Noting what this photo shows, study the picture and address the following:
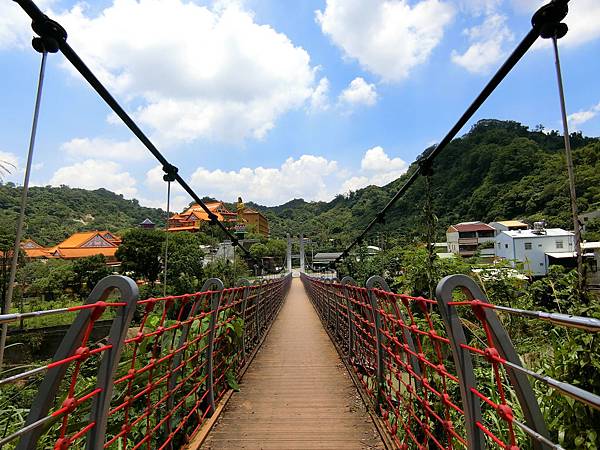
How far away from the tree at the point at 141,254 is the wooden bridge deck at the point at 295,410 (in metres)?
18.4

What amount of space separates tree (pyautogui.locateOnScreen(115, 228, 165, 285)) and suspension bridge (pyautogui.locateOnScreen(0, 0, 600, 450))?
18.2m

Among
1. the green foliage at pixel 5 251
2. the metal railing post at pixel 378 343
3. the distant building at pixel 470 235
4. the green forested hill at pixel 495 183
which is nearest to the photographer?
the metal railing post at pixel 378 343

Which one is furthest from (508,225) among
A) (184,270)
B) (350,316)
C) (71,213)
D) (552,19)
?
(71,213)

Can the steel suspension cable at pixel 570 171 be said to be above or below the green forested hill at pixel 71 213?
below

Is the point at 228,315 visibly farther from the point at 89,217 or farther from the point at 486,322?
the point at 89,217

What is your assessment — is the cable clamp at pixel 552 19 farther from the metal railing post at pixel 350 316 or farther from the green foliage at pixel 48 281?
the green foliage at pixel 48 281

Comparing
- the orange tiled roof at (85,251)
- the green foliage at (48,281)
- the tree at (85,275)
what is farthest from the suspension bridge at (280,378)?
the orange tiled roof at (85,251)

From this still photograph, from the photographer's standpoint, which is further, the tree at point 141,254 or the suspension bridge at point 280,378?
the tree at point 141,254

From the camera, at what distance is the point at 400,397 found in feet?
5.44

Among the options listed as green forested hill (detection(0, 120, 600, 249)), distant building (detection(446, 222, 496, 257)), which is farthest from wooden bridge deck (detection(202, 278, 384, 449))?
distant building (detection(446, 222, 496, 257))

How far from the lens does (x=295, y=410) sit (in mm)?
2135

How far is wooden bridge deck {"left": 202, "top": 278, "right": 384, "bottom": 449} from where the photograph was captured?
174 cm

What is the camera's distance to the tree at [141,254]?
64.9 feet

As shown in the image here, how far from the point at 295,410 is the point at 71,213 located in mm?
43217
